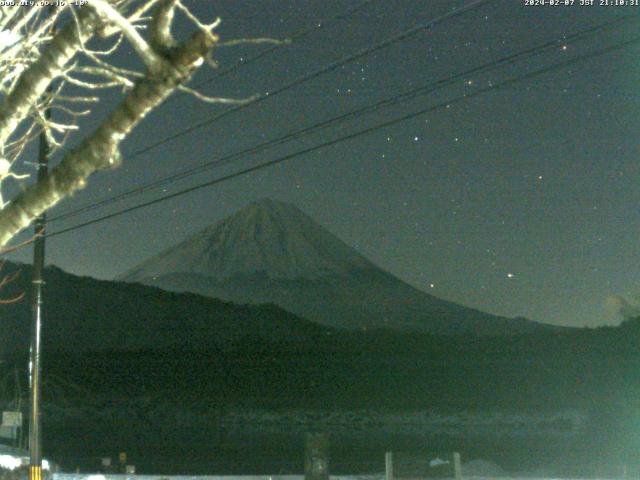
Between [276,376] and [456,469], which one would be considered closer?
[456,469]

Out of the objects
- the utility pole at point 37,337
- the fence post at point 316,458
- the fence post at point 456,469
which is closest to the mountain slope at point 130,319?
the fence post at point 316,458

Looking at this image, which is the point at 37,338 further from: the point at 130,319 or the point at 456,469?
the point at 130,319

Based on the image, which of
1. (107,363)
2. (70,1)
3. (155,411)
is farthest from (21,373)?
(70,1)

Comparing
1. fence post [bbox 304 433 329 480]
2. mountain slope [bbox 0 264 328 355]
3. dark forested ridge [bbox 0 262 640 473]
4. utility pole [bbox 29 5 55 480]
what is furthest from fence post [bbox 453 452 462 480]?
mountain slope [bbox 0 264 328 355]

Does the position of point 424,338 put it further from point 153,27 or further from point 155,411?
point 153,27

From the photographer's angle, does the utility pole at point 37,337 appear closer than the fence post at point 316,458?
Yes

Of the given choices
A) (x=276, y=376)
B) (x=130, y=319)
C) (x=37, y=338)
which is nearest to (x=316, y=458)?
(x=37, y=338)

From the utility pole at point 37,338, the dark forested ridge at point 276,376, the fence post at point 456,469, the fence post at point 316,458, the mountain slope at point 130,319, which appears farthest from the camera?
the mountain slope at point 130,319

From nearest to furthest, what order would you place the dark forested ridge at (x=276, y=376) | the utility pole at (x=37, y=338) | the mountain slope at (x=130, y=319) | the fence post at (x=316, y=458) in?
1. the utility pole at (x=37, y=338)
2. the fence post at (x=316, y=458)
3. the dark forested ridge at (x=276, y=376)
4. the mountain slope at (x=130, y=319)

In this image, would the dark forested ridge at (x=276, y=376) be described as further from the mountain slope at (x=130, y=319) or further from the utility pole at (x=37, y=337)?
the utility pole at (x=37, y=337)

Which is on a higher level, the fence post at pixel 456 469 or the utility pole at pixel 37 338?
the utility pole at pixel 37 338

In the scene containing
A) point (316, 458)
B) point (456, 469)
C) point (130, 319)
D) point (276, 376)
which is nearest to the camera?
point (456, 469)
